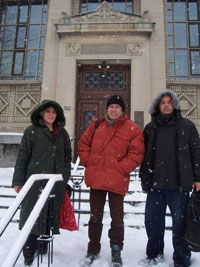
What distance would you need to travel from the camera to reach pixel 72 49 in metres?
8.67

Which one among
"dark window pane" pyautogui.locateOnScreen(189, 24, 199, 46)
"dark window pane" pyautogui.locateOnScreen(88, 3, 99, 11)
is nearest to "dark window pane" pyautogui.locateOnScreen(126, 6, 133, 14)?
"dark window pane" pyautogui.locateOnScreen(88, 3, 99, 11)

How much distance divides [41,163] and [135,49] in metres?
7.25

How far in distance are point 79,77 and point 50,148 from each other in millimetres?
6889

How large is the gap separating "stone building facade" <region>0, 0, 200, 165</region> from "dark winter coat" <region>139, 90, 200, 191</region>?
5.39 meters

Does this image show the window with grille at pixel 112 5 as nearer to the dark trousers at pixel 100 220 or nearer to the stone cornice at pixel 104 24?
the stone cornice at pixel 104 24

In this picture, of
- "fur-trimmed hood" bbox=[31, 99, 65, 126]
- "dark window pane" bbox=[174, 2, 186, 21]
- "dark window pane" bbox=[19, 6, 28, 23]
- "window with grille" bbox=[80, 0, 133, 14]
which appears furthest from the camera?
"dark window pane" bbox=[19, 6, 28, 23]

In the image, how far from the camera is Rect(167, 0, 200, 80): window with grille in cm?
898

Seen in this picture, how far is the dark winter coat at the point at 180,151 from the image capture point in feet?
8.00

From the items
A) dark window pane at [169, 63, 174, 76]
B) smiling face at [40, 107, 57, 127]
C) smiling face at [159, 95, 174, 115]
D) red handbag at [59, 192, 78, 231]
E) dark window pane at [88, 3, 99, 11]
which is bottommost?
red handbag at [59, 192, 78, 231]

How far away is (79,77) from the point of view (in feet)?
29.6

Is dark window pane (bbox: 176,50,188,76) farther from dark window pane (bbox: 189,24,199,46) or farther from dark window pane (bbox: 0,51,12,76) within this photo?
dark window pane (bbox: 0,51,12,76)

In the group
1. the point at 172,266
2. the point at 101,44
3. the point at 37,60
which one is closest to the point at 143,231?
the point at 172,266

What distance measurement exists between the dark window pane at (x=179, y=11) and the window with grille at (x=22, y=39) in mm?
5643

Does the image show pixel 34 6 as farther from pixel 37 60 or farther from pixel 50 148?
pixel 50 148
